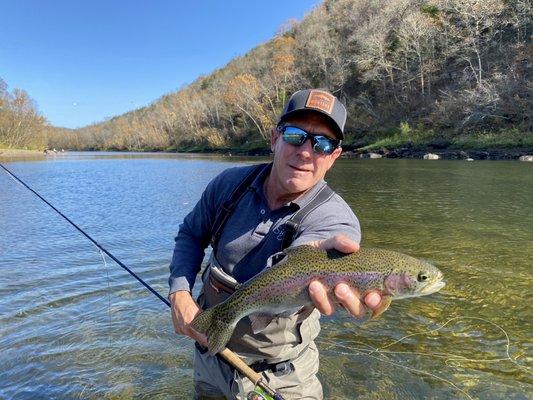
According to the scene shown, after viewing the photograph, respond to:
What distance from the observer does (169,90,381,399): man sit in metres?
3.02

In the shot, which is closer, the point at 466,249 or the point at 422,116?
the point at 466,249

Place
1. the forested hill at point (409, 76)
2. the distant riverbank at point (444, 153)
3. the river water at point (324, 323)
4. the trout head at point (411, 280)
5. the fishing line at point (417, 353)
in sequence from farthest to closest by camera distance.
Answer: the forested hill at point (409, 76) → the distant riverbank at point (444, 153) → the fishing line at point (417, 353) → the river water at point (324, 323) → the trout head at point (411, 280)

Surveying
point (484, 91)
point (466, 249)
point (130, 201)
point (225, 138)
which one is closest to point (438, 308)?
point (466, 249)

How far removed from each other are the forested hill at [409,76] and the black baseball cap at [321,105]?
A: 44246 mm

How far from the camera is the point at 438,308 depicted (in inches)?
301

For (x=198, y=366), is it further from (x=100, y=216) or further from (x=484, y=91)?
(x=484, y=91)

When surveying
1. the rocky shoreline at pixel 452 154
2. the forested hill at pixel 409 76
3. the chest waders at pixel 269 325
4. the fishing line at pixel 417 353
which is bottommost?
the fishing line at pixel 417 353

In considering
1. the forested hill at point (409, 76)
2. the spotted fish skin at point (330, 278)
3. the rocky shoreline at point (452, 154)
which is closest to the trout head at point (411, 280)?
the spotted fish skin at point (330, 278)

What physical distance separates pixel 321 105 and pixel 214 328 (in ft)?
5.36

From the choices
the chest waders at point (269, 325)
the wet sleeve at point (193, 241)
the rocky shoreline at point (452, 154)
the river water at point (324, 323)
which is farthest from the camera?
the rocky shoreline at point (452, 154)

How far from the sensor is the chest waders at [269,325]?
10.00 ft

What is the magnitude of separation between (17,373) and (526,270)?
934cm

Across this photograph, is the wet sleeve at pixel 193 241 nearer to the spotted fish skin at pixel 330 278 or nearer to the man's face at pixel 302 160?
the man's face at pixel 302 160

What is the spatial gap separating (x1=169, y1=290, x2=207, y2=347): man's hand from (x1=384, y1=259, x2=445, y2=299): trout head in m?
1.35
